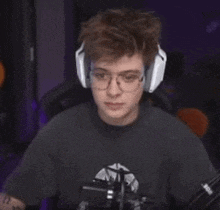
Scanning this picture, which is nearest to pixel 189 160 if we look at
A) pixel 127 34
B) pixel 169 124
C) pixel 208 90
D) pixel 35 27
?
pixel 169 124

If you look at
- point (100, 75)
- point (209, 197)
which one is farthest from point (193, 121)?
point (209, 197)

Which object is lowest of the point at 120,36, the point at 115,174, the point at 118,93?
the point at 115,174

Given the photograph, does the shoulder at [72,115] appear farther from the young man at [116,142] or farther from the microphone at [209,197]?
the microphone at [209,197]

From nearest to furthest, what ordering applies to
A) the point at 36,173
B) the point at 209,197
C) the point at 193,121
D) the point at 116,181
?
1. the point at 209,197
2. the point at 116,181
3. the point at 36,173
4. the point at 193,121

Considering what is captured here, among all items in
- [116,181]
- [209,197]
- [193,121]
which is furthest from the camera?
[193,121]

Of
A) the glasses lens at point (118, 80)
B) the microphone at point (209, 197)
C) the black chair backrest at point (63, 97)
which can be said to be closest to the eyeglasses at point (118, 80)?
the glasses lens at point (118, 80)

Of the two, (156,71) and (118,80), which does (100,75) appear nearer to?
(118,80)

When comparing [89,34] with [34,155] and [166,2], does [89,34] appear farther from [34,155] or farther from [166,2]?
[166,2]

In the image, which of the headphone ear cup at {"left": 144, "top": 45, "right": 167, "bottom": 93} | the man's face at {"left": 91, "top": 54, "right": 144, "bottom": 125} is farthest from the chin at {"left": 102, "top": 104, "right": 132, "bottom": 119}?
the headphone ear cup at {"left": 144, "top": 45, "right": 167, "bottom": 93}

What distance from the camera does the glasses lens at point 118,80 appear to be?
2.62 ft

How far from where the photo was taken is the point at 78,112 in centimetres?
91

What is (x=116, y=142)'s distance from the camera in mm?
872

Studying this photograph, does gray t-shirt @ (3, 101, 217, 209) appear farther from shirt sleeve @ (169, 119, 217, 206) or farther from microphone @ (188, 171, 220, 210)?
microphone @ (188, 171, 220, 210)

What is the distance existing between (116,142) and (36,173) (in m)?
0.25
